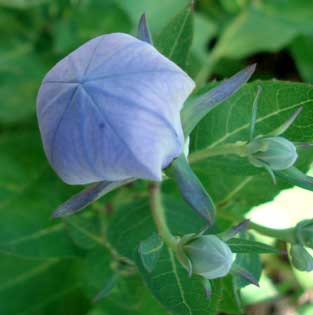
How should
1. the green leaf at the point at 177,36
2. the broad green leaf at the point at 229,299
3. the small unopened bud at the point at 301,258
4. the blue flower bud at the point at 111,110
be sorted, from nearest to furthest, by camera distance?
the blue flower bud at the point at 111,110, the small unopened bud at the point at 301,258, the green leaf at the point at 177,36, the broad green leaf at the point at 229,299

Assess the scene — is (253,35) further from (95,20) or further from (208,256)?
(208,256)

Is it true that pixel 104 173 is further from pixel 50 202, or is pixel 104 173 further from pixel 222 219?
pixel 50 202

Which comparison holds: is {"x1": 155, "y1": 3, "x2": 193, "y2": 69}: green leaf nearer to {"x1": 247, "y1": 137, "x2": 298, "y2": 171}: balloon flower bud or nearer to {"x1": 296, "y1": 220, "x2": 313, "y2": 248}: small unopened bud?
{"x1": 247, "y1": 137, "x2": 298, "y2": 171}: balloon flower bud

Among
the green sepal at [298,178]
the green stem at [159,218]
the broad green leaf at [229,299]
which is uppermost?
the green sepal at [298,178]

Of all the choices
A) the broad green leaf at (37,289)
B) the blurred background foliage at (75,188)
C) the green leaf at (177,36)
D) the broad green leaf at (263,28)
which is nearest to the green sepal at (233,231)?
the blurred background foliage at (75,188)

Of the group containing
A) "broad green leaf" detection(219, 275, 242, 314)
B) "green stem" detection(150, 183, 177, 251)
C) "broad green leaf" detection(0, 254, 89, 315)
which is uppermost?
"green stem" detection(150, 183, 177, 251)

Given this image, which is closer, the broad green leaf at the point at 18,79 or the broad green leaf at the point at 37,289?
the broad green leaf at the point at 37,289

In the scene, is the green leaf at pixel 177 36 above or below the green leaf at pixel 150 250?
above

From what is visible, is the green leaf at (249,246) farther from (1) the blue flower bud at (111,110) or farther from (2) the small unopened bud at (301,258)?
(1) the blue flower bud at (111,110)

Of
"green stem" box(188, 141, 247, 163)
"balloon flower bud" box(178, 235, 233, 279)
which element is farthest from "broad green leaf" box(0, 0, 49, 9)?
"balloon flower bud" box(178, 235, 233, 279)
